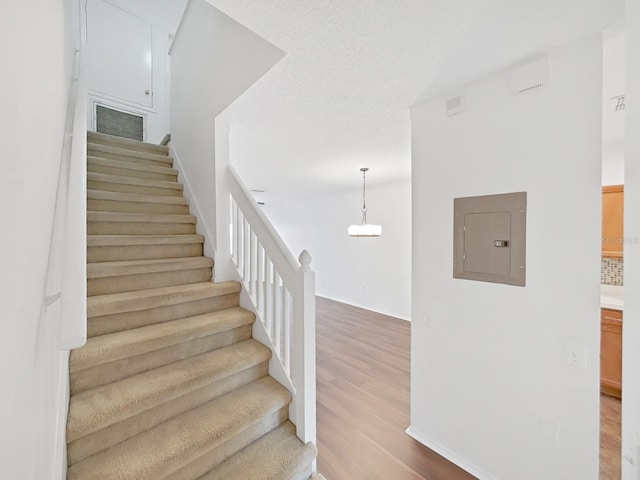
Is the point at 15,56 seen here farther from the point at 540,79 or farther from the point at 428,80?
the point at 540,79

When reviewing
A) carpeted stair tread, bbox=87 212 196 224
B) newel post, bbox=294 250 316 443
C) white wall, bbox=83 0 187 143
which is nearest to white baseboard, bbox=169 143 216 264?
carpeted stair tread, bbox=87 212 196 224

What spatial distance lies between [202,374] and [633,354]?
6.07ft

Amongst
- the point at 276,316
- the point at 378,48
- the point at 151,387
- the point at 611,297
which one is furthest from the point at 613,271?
the point at 151,387

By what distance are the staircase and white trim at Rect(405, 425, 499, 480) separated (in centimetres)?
97

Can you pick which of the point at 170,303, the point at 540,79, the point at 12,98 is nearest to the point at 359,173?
the point at 540,79

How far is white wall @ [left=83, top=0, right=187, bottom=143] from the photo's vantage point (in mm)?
4465

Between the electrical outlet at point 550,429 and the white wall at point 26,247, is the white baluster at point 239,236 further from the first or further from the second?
the electrical outlet at point 550,429

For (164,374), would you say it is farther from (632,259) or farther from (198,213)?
(632,259)

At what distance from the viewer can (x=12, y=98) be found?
586 millimetres

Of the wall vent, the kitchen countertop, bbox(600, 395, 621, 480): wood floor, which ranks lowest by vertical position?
bbox(600, 395, 621, 480): wood floor

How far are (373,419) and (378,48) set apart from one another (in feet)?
8.98

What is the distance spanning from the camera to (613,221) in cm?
281

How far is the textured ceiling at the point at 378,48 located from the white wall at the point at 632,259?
1.89 ft

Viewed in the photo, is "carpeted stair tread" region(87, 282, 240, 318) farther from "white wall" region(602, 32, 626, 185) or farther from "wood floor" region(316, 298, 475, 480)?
"white wall" region(602, 32, 626, 185)
